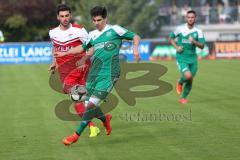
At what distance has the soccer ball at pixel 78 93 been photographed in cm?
1216

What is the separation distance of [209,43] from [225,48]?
3.26 feet

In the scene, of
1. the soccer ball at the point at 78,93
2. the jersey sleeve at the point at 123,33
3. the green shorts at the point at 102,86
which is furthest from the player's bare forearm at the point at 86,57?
the jersey sleeve at the point at 123,33

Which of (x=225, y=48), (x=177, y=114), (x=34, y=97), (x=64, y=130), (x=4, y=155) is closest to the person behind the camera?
(x=4, y=155)

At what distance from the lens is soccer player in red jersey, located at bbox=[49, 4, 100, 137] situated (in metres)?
12.1

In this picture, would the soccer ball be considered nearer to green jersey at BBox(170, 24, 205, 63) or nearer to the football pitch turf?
the football pitch turf

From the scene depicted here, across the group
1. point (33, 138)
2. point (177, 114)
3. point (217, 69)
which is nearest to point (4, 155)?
point (33, 138)

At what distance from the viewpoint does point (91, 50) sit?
11547 mm

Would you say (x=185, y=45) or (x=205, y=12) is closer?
(x=185, y=45)

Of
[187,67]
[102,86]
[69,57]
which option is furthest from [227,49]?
[102,86]

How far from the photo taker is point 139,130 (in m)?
12.4

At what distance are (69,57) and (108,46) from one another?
1.35 metres

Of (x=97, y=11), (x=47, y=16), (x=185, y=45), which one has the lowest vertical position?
(x=47, y=16)

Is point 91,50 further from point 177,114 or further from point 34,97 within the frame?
point 34,97

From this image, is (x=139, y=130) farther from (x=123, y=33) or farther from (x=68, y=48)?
(x=123, y=33)
